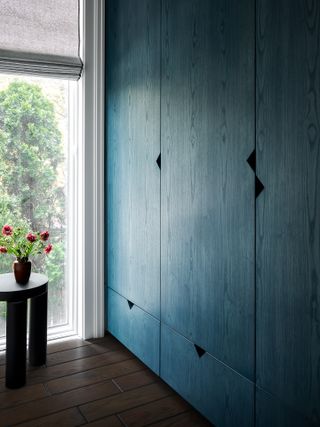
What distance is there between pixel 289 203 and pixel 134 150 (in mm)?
1299

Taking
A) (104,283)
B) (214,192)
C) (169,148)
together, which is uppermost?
(169,148)

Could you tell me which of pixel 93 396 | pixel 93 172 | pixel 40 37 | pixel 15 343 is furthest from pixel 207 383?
pixel 40 37

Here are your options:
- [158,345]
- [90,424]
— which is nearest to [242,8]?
[158,345]

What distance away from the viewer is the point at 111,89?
2771 mm

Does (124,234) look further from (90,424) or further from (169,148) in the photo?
(90,424)

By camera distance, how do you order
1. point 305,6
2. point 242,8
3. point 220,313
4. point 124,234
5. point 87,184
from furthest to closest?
point 87,184 → point 124,234 → point 220,313 → point 242,8 → point 305,6

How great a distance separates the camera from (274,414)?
149 cm

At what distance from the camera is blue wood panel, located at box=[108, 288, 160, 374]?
7.62ft

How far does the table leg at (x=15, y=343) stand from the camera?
2195 mm

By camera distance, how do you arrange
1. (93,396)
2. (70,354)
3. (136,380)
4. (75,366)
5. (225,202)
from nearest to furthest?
(225,202) < (93,396) < (136,380) < (75,366) < (70,354)

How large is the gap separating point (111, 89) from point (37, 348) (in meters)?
1.78

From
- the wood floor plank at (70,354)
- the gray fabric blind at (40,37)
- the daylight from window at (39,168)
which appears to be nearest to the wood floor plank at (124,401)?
the wood floor plank at (70,354)

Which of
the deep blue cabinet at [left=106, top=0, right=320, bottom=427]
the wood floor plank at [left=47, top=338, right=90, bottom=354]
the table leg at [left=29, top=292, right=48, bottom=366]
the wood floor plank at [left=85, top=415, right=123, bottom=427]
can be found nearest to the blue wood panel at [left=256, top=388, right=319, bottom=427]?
the deep blue cabinet at [left=106, top=0, right=320, bottom=427]

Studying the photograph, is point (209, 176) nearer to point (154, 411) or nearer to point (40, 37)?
point (154, 411)
